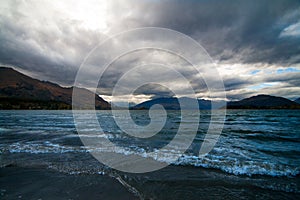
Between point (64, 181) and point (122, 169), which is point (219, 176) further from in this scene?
point (64, 181)

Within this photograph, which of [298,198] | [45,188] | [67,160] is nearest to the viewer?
[298,198]

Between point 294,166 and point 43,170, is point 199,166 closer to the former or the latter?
point 294,166

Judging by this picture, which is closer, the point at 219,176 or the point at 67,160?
the point at 219,176

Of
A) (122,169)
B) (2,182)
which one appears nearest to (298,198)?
(122,169)

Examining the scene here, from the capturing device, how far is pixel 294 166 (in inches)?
318

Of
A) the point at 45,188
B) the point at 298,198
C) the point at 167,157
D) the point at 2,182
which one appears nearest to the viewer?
the point at 298,198

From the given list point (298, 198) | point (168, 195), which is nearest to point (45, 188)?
point (168, 195)

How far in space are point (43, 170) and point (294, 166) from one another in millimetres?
12818

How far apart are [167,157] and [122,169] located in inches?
123

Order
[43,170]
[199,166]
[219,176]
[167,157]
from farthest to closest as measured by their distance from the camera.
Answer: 1. [167,157]
2. [199,166]
3. [43,170]
4. [219,176]

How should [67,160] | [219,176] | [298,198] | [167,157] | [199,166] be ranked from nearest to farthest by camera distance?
[298,198] → [219,176] → [199,166] → [67,160] → [167,157]

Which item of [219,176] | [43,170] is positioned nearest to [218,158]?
[219,176]

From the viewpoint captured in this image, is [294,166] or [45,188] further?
[294,166]

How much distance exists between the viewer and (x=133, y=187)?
18.3 ft
